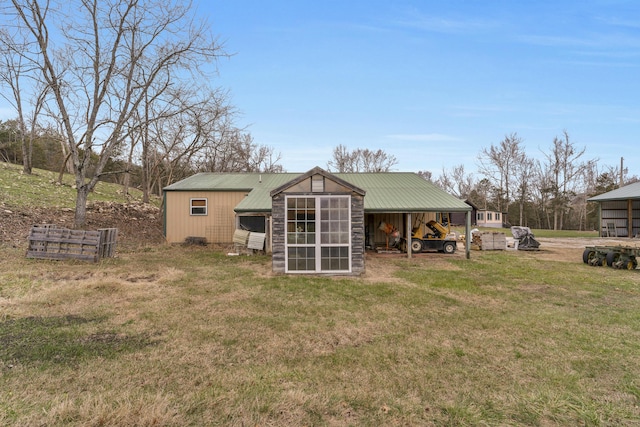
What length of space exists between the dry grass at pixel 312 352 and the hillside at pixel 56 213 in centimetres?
631

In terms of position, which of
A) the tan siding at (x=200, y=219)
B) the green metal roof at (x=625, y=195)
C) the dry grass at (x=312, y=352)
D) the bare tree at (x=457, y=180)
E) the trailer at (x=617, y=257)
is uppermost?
the bare tree at (x=457, y=180)

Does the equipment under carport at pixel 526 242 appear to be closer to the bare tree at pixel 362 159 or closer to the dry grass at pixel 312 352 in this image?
the dry grass at pixel 312 352

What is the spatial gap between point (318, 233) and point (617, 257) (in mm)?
10852

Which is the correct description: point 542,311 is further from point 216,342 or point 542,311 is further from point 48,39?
point 48,39

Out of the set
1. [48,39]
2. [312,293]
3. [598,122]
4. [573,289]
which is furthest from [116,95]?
[598,122]

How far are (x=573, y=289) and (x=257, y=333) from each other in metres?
8.12

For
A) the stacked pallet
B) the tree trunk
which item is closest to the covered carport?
the stacked pallet

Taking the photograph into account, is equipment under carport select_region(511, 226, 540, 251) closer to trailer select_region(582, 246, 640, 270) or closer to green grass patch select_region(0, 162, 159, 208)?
trailer select_region(582, 246, 640, 270)

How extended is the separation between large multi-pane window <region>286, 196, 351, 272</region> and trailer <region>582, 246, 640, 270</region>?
9.60 m

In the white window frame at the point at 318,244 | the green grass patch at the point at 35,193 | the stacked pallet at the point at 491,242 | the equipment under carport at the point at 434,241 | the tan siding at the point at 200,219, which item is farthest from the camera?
the tan siding at the point at 200,219

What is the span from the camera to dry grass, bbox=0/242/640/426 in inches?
118

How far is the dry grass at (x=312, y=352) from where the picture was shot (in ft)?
9.84

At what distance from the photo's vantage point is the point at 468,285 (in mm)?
8500

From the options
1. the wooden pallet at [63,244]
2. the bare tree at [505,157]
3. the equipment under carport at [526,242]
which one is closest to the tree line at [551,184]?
the bare tree at [505,157]
